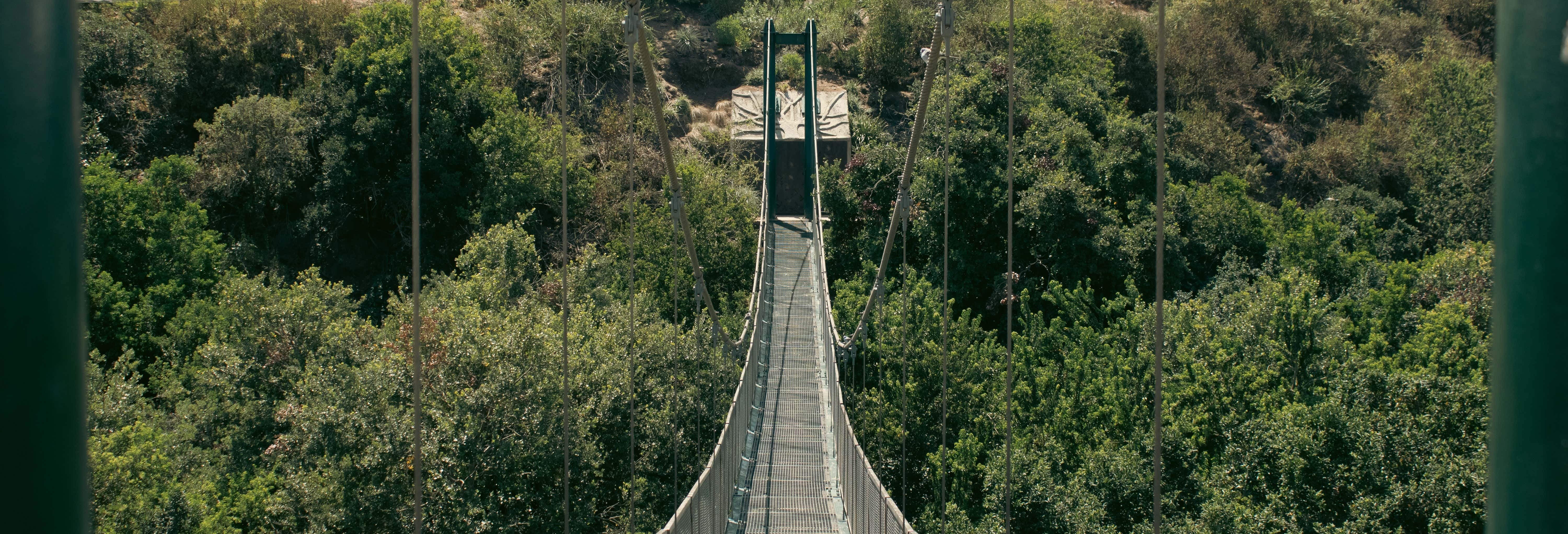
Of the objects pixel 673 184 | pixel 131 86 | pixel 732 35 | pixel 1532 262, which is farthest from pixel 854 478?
pixel 732 35

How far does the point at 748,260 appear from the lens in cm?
2841

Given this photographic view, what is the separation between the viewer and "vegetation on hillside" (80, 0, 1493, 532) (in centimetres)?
1547

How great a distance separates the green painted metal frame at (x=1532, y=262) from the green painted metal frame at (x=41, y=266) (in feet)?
4.28

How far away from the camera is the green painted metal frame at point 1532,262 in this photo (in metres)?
0.99

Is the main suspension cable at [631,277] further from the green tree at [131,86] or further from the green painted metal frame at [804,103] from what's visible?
the green tree at [131,86]

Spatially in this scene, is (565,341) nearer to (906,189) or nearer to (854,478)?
(854,478)

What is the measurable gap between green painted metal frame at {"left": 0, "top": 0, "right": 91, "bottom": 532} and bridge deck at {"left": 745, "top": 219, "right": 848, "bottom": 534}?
12.4 metres

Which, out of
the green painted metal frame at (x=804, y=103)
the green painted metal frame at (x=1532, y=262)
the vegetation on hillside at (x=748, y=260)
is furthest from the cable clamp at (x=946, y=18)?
the green painted metal frame at (x=804, y=103)

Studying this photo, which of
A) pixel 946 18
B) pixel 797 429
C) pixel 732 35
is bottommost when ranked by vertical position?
pixel 797 429

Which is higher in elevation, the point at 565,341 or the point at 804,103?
the point at 804,103

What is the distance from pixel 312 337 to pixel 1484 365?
20.5m

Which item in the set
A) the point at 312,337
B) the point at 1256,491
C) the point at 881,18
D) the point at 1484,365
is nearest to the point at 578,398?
the point at 312,337

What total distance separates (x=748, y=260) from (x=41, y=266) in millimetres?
27466

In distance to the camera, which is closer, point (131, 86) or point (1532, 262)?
point (1532, 262)
